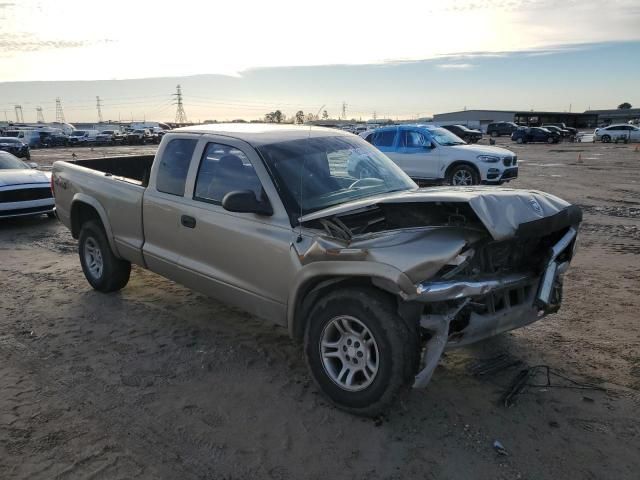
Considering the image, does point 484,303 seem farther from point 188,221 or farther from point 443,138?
point 443,138

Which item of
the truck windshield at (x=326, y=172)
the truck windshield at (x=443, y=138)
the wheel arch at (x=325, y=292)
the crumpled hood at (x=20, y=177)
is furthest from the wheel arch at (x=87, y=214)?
the truck windshield at (x=443, y=138)

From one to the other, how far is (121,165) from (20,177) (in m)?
4.51

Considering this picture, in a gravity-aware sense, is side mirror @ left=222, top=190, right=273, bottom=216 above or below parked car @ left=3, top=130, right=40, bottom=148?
above

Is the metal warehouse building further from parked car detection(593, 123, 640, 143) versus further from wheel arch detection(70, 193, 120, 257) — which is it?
wheel arch detection(70, 193, 120, 257)

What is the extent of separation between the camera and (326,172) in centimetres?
427

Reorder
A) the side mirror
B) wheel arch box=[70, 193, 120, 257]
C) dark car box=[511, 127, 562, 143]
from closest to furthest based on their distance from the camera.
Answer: the side mirror, wheel arch box=[70, 193, 120, 257], dark car box=[511, 127, 562, 143]

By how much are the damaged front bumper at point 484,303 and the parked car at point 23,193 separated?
30.7 feet

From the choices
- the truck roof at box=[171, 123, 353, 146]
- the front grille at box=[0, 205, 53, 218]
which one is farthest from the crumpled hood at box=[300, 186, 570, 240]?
the front grille at box=[0, 205, 53, 218]

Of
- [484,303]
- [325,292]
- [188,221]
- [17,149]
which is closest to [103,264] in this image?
[188,221]

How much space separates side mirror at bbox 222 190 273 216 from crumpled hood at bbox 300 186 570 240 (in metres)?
0.34

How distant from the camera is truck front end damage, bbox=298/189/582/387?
10.1 feet

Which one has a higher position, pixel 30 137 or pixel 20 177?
pixel 20 177

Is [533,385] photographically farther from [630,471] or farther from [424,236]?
[424,236]

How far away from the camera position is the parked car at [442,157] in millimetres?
13625
